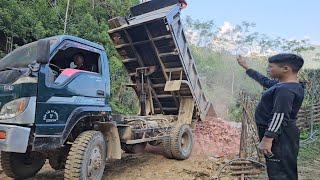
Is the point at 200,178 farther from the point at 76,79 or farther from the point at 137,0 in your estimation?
the point at 137,0

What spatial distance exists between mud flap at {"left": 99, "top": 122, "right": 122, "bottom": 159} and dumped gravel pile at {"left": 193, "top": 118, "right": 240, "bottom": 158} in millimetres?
2951

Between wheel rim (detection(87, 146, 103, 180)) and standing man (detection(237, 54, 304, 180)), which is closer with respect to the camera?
standing man (detection(237, 54, 304, 180))

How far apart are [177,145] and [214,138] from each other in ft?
5.69

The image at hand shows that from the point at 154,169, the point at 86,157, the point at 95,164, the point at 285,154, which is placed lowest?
the point at 154,169

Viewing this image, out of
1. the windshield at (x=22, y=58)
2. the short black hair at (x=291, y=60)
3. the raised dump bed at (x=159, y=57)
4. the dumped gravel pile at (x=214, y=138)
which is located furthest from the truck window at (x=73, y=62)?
the dumped gravel pile at (x=214, y=138)

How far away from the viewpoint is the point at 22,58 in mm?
4012

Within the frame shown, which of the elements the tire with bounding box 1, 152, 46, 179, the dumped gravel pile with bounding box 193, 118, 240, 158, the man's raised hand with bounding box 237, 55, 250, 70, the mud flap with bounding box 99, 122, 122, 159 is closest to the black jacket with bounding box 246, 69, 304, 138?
the man's raised hand with bounding box 237, 55, 250, 70

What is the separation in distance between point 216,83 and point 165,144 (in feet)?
113

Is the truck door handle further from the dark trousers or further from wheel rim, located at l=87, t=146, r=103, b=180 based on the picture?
the dark trousers

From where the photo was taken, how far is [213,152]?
23.3 ft

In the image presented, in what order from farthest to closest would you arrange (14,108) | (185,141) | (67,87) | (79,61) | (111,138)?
(185,141) < (111,138) < (79,61) < (67,87) < (14,108)

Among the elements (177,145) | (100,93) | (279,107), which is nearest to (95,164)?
(100,93)

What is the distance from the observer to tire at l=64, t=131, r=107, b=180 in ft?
12.5

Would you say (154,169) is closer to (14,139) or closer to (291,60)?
(14,139)
